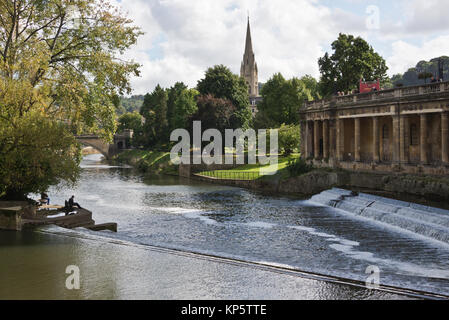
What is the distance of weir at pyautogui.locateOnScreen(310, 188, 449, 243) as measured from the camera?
93.8ft

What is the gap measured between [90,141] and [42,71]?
90752mm

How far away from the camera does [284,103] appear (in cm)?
9231

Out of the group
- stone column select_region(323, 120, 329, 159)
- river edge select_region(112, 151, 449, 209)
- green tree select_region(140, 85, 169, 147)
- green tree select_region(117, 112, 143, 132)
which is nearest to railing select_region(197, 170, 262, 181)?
river edge select_region(112, 151, 449, 209)

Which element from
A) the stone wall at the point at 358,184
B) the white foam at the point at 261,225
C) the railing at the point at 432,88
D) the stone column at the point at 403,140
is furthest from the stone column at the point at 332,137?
the white foam at the point at 261,225

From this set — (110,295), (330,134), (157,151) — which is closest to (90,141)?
(157,151)

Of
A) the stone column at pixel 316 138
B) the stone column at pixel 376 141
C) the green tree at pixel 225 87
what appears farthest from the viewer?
the green tree at pixel 225 87

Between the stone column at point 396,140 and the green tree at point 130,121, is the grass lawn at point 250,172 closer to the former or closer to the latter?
the stone column at point 396,140

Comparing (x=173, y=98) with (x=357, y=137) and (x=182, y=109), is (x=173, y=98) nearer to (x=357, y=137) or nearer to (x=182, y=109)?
(x=182, y=109)

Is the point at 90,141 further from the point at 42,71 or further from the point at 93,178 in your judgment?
the point at 42,71

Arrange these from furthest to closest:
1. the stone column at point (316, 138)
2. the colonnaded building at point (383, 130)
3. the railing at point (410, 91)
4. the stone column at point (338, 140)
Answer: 1. the stone column at point (316, 138)
2. the stone column at point (338, 140)
3. the railing at point (410, 91)
4. the colonnaded building at point (383, 130)

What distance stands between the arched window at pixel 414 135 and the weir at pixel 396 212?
695 cm

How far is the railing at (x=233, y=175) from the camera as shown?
2377 inches

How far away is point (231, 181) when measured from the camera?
201 ft

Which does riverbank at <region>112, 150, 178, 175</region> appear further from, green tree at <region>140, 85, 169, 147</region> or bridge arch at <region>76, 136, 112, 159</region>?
bridge arch at <region>76, 136, 112, 159</region>
